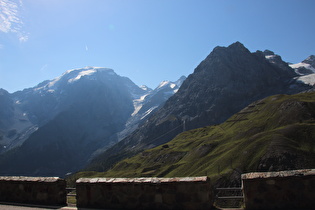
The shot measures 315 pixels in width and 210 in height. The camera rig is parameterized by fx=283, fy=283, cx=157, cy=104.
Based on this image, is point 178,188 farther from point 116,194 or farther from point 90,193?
point 90,193

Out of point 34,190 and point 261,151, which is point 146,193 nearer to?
point 34,190

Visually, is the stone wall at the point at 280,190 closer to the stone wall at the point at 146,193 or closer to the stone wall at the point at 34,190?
the stone wall at the point at 146,193

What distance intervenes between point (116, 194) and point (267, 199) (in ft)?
27.4

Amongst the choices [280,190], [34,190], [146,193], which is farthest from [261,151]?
[34,190]

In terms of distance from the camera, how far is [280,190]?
45.7ft

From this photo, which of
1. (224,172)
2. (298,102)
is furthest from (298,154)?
(298,102)

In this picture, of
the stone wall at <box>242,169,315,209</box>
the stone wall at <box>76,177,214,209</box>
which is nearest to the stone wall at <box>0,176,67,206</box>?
the stone wall at <box>76,177,214,209</box>

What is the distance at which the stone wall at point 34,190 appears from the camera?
18.8 metres

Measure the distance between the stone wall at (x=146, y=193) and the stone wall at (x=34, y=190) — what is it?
203 cm

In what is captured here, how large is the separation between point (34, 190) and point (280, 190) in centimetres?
1558

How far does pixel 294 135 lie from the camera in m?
102

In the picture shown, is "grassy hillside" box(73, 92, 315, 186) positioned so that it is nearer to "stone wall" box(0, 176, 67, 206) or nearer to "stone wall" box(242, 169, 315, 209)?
"stone wall" box(0, 176, 67, 206)

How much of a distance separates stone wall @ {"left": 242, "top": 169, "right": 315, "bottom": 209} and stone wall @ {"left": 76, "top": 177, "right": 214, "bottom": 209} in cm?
223

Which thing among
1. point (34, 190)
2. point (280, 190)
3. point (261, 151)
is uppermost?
point (34, 190)
